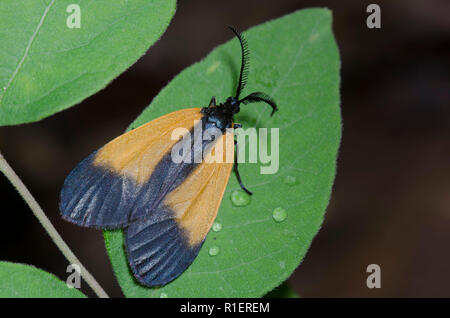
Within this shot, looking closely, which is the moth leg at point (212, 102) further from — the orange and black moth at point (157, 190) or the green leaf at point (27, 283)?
the green leaf at point (27, 283)

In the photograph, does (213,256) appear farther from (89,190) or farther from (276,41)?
(276,41)

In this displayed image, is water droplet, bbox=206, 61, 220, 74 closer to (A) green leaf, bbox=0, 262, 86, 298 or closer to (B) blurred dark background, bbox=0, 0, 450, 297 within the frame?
(A) green leaf, bbox=0, 262, 86, 298

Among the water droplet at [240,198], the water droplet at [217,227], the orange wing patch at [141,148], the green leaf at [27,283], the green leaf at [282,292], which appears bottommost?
the green leaf at [282,292]

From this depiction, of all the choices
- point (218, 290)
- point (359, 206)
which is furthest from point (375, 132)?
point (218, 290)

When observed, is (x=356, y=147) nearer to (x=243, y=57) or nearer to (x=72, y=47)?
(x=243, y=57)

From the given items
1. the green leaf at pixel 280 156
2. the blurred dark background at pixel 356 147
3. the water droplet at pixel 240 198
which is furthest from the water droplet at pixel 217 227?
the blurred dark background at pixel 356 147

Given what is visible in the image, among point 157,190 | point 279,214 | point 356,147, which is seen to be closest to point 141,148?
point 157,190
